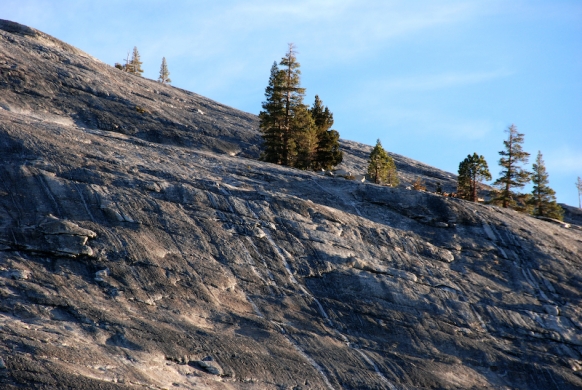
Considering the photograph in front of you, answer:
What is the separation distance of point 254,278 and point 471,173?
102ft

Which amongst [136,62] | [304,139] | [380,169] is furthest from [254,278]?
[136,62]

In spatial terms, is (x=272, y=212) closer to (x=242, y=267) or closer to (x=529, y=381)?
(x=242, y=267)

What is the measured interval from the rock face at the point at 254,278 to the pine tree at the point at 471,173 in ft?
44.0

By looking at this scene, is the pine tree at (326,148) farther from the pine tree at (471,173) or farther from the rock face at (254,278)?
the rock face at (254,278)

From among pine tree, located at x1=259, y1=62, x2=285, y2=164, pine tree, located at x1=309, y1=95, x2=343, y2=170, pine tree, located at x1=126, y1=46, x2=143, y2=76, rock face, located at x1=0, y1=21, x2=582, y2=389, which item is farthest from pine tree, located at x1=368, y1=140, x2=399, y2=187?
pine tree, located at x1=126, y1=46, x2=143, y2=76

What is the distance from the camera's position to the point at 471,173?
5347 cm

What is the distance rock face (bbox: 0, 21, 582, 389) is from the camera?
2303 centimetres

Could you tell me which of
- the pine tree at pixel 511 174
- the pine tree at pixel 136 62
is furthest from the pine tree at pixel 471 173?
the pine tree at pixel 136 62

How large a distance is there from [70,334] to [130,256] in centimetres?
572

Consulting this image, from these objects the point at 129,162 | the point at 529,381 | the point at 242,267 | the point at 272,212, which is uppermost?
the point at 129,162

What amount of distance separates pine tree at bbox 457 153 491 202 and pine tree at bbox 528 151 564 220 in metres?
5.18

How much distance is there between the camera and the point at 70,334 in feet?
71.8

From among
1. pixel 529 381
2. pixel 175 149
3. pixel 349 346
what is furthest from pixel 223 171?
pixel 529 381

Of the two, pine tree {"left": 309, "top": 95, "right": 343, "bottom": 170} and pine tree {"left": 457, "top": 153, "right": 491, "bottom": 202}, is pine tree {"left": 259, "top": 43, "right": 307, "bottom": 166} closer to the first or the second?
pine tree {"left": 309, "top": 95, "right": 343, "bottom": 170}
